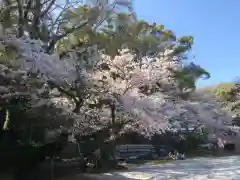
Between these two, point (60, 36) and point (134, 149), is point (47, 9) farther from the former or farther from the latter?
point (134, 149)

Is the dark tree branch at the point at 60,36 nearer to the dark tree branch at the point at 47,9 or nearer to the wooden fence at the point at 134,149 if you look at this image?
the dark tree branch at the point at 47,9

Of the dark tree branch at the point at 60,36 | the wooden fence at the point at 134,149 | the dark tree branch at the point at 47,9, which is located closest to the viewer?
the dark tree branch at the point at 60,36

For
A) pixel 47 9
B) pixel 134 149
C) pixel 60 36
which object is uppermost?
pixel 47 9

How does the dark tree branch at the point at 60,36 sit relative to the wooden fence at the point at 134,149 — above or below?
above

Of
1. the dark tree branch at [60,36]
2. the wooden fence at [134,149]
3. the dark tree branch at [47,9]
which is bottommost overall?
the wooden fence at [134,149]

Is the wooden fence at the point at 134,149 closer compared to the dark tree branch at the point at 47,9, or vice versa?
the dark tree branch at the point at 47,9

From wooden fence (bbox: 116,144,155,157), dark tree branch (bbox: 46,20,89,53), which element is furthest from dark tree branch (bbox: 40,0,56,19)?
wooden fence (bbox: 116,144,155,157)

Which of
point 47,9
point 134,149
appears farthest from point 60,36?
point 134,149

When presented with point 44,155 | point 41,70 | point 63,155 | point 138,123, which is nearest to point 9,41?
point 41,70

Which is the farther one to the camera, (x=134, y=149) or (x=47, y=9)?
(x=134, y=149)

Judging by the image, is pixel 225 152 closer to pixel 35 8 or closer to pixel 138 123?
pixel 138 123

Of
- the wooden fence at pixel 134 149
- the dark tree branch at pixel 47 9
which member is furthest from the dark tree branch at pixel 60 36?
the wooden fence at pixel 134 149

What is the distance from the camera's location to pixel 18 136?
10.3 metres

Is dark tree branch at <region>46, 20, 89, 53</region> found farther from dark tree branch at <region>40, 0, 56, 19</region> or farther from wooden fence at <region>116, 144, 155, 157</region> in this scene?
wooden fence at <region>116, 144, 155, 157</region>
